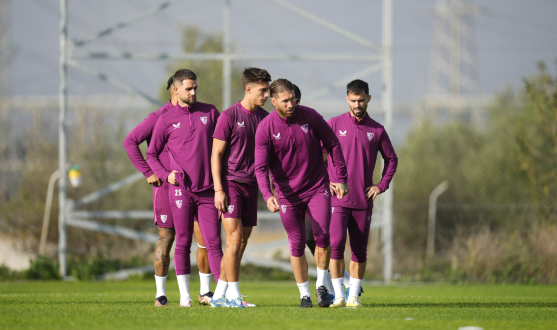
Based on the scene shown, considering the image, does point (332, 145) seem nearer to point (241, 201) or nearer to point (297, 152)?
point (297, 152)

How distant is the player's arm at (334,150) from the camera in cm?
637

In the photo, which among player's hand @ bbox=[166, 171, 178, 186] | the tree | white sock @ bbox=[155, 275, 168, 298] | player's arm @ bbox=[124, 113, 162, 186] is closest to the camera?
player's hand @ bbox=[166, 171, 178, 186]

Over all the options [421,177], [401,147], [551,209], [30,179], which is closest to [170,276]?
[30,179]

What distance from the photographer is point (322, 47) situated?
1382 centimetres

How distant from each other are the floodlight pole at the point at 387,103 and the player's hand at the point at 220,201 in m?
7.05

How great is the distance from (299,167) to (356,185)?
2.75 feet

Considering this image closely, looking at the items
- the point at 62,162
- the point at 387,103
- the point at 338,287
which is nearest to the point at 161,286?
the point at 338,287

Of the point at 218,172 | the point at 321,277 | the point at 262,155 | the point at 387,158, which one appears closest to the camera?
the point at 262,155

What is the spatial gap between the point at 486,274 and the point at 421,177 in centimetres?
647

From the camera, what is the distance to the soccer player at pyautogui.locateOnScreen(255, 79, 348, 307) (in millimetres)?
6203

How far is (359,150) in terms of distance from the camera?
7016 mm

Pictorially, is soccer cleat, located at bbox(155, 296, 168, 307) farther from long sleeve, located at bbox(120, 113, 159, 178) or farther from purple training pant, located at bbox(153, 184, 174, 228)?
long sleeve, located at bbox(120, 113, 159, 178)

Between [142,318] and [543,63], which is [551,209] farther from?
[142,318]

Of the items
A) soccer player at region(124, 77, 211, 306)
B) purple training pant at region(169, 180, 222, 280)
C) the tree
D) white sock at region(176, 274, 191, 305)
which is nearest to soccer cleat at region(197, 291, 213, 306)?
soccer player at region(124, 77, 211, 306)
